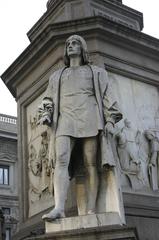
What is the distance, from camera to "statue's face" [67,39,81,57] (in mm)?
7215

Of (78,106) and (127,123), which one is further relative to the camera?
(127,123)

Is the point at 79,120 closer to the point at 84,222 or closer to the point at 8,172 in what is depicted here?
the point at 84,222

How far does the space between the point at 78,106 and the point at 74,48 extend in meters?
0.96

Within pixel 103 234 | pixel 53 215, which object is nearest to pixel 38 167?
pixel 53 215

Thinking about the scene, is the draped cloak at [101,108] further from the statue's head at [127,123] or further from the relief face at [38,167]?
the statue's head at [127,123]

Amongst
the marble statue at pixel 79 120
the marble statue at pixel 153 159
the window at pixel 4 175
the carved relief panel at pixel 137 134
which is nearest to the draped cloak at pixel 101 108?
the marble statue at pixel 79 120

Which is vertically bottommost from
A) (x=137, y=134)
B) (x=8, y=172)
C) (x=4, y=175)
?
(x=137, y=134)

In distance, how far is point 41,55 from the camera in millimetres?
10492

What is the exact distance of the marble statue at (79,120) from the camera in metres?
6.49

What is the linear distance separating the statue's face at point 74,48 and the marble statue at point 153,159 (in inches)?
125

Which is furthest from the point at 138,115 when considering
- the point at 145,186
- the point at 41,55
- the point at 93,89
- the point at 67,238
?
the point at 67,238

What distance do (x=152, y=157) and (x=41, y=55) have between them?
10.6 ft

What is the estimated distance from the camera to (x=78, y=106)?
680 centimetres

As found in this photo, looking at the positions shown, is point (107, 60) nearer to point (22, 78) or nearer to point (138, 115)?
point (138, 115)
